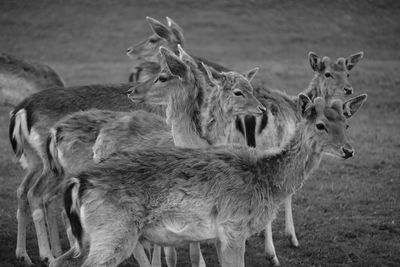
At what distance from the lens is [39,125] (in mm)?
7938

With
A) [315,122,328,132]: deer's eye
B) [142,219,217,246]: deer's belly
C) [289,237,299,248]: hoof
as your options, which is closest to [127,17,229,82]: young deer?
[289,237,299,248]: hoof

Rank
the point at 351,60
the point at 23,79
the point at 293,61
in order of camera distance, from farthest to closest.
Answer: the point at 293,61, the point at 23,79, the point at 351,60

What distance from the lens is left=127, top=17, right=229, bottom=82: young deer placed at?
10.5 meters

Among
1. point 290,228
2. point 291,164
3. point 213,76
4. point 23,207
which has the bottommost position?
point 290,228

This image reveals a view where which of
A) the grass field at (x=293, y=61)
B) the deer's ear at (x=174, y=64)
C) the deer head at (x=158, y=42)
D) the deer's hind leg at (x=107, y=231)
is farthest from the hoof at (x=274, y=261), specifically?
the deer head at (x=158, y=42)

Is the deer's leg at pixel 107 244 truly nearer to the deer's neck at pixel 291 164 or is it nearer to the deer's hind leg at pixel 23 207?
the deer's neck at pixel 291 164

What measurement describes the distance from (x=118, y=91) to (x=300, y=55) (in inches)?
709

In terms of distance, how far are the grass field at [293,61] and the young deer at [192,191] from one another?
195 cm

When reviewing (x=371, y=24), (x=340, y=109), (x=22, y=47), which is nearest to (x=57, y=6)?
(x=22, y=47)

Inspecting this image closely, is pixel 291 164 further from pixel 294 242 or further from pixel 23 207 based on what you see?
pixel 23 207

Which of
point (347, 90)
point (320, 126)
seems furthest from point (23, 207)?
point (347, 90)

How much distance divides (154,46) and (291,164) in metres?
5.91

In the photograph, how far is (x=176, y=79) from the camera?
768 centimetres

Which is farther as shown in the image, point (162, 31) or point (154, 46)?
point (154, 46)
